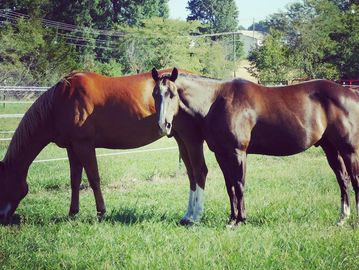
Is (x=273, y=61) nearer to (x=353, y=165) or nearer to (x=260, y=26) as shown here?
(x=353, y=165)

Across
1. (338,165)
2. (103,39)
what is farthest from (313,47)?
(338,165)

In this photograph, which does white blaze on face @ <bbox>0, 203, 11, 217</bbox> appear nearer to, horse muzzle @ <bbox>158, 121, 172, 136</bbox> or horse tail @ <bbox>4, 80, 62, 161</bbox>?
horse tail @ <bbox>4, 80, 62, 161</bbox>

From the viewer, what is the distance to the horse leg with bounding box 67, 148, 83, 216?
234 inches

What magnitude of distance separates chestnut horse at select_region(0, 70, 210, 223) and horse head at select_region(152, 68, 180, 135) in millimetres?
685

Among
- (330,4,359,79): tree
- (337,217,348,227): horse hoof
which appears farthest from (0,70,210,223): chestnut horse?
(330,4,359,79): tree

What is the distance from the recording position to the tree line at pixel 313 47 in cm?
3409

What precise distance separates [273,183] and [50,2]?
45.5 metres

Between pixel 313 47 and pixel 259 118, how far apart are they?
3231cm

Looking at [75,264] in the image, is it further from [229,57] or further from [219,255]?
[229,57]

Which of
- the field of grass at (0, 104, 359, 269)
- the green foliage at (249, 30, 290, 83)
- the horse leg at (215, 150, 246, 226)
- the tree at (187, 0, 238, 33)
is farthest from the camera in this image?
the tree at (187, 0, 238, 33)

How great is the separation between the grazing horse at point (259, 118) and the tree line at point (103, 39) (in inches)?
1109

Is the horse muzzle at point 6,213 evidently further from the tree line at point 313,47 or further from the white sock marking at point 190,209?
the tree line at point 313,47

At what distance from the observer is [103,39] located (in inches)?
1933

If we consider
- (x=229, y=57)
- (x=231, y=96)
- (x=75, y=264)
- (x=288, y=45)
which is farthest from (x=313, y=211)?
(x=229, y=57)
